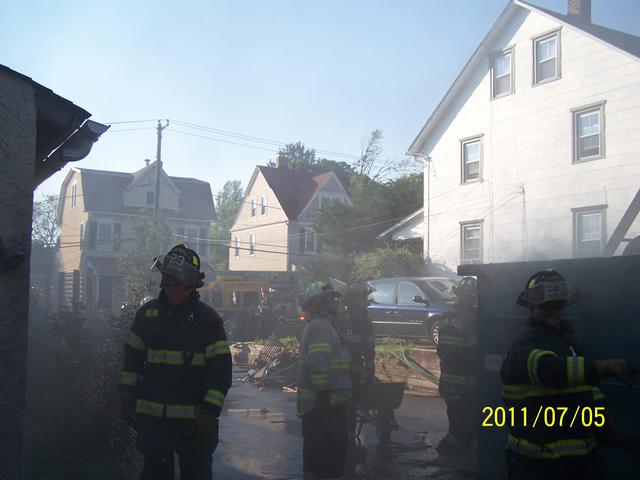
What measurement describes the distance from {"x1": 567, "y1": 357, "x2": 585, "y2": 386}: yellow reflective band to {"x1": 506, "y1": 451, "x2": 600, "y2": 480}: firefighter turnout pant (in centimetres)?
43

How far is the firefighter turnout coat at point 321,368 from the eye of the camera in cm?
540

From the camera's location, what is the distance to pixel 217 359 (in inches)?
161

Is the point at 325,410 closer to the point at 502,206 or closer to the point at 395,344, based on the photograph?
the point at 395,344

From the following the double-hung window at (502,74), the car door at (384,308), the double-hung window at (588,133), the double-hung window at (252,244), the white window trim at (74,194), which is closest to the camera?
the car door at (384,308)

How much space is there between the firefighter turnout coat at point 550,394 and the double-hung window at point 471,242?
61.4ft

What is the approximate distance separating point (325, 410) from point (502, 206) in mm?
16476

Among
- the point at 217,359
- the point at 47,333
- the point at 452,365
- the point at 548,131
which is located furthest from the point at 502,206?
the point at 217,359

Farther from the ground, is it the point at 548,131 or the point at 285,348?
the point at 548,131

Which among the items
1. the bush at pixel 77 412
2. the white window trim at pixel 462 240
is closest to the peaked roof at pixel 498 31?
the white window trim at pixel 462 240

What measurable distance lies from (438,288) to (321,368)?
9.90 m

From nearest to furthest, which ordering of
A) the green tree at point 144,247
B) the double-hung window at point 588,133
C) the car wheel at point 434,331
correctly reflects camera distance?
the car wheel at point 434,331, the double-hung window at point 588,133, the green tree at point 144,247

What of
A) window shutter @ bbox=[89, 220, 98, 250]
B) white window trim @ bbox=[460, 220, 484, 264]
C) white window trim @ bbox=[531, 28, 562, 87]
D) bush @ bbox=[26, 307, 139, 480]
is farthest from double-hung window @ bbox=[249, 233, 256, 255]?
bush @ bbox=[26, 307, 139, 480]

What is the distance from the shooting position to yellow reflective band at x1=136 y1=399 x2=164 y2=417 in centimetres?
401

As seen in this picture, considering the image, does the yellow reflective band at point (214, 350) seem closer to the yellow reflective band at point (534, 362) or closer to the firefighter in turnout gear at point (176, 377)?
the firefighter in turnout gear at point (176, 377)
